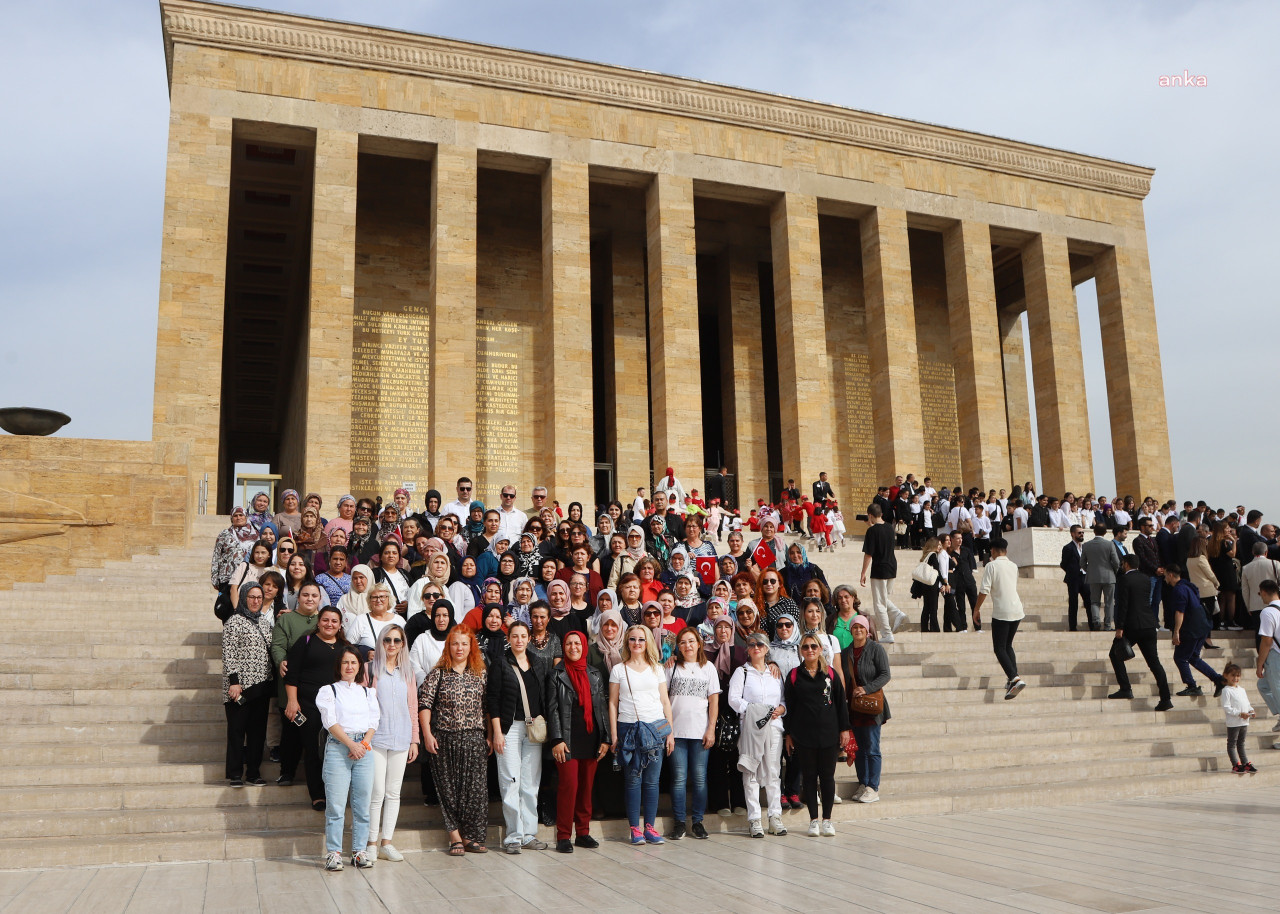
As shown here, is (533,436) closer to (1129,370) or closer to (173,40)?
(173,40)

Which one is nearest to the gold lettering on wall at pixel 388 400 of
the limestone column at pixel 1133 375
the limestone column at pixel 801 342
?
the limestone column at pixel 801 342

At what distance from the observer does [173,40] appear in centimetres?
2067

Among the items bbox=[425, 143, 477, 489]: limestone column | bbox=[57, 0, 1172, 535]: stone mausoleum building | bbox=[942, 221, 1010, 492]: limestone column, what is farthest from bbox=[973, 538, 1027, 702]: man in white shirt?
bbox=[942, 221, 1010, 492]: limestone column

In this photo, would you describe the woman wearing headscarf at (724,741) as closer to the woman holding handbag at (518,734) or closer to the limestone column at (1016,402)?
the woman holding handbag at (518,734)

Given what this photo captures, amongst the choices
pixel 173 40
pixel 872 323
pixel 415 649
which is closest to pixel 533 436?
pixel 872 323

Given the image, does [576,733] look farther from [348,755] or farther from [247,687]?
[247,687]

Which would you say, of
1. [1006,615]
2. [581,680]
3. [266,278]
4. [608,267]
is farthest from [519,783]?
[266,278]

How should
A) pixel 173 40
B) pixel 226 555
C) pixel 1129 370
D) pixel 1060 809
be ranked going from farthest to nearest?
pixel 1129 370 → pixel 173 40 → pixel 226 555 → pixel 1060 809

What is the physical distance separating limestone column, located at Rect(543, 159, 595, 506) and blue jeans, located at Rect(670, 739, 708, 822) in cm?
1417

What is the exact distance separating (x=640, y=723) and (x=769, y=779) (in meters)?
1.02

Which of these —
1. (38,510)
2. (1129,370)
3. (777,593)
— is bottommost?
(777,593)

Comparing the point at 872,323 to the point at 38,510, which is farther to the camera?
the point at 872,323

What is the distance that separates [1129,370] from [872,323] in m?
7.03

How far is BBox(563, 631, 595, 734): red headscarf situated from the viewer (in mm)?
7094
